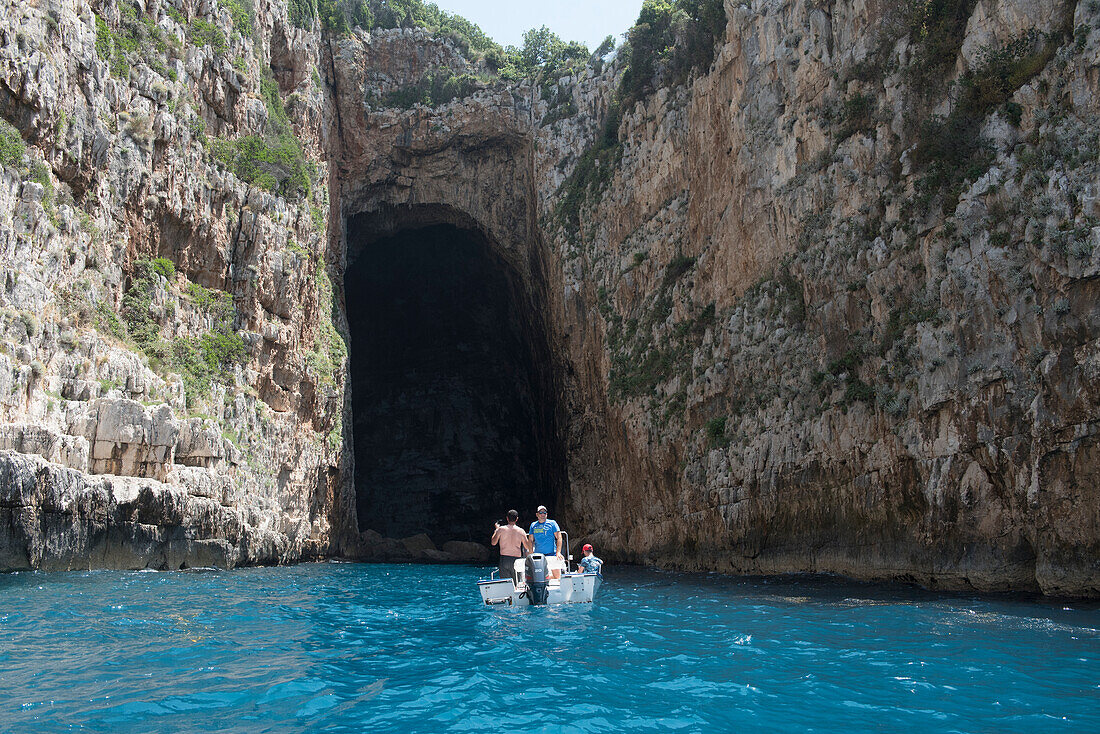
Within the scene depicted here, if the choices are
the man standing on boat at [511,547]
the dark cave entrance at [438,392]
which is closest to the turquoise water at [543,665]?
the man standing on boat at [511,547]

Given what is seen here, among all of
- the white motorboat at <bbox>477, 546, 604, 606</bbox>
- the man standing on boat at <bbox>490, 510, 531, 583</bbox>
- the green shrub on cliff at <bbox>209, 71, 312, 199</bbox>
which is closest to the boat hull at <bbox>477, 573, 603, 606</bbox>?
the white motorboat at <bbox>477, 546, 604, 606</bbox>

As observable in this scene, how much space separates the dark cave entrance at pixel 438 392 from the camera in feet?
162

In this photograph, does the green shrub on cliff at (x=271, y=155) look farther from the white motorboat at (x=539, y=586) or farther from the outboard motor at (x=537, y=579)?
the outboard motor at (x=537, y=579)

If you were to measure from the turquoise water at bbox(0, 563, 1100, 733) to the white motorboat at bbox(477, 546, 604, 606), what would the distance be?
12.0 inches

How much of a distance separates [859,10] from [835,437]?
11912 millimetres

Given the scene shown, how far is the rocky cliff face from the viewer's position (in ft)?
53.5

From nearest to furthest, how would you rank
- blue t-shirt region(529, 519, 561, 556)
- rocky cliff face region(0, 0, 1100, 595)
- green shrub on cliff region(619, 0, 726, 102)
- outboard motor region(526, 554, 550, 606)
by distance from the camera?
outboard motor region(526, 554, 550, 606) < blue t-shirt region(529, 519, 561, 556) < rocky cliff face region(0, 0, 1100, 595) < green shrub on cliff region(619, 0, 726, 102)

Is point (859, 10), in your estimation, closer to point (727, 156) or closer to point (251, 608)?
point (727, 156)

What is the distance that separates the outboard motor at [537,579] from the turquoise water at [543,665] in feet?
1.42

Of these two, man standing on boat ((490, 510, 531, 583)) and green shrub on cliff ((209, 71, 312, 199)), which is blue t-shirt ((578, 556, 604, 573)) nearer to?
man standing on boat ((490, 510, 531, 583))

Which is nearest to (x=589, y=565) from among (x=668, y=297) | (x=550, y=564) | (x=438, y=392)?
(x=550, y=564)

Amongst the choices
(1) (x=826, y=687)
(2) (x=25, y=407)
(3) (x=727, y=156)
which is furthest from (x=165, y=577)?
(3) (x=727, y=156)

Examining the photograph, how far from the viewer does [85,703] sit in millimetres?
7230

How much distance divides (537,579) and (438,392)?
125ft
